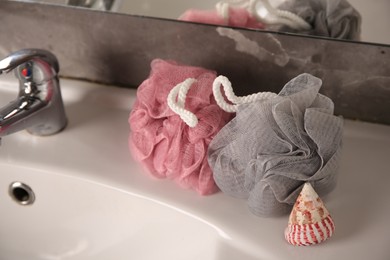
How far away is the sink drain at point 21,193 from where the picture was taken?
60cm

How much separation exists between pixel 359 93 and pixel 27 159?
15.9 inches

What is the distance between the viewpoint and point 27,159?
1.93 ft

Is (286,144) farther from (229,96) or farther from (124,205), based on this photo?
(124,205)

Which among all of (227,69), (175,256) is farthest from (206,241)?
(227,69)

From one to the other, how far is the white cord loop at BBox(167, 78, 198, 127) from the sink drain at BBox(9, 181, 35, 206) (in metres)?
0.22

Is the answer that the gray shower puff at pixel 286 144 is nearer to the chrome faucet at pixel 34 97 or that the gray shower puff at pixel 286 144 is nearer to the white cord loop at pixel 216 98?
Answer: the white cord loop at pixel 216 98

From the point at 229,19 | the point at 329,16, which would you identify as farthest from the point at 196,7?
the point at 329,16

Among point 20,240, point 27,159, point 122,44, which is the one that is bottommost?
point 20,240

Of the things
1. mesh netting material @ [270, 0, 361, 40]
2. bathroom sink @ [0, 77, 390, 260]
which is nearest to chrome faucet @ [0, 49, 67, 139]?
bathroom sink @ [0, 77, 390, 260]

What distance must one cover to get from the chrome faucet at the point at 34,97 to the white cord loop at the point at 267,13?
208 millimetres

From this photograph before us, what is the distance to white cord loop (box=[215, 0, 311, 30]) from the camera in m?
0.56

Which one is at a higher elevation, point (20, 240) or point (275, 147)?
point (275, 147)

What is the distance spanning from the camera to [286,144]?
1.56ft

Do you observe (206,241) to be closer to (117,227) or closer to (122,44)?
(117,227)
